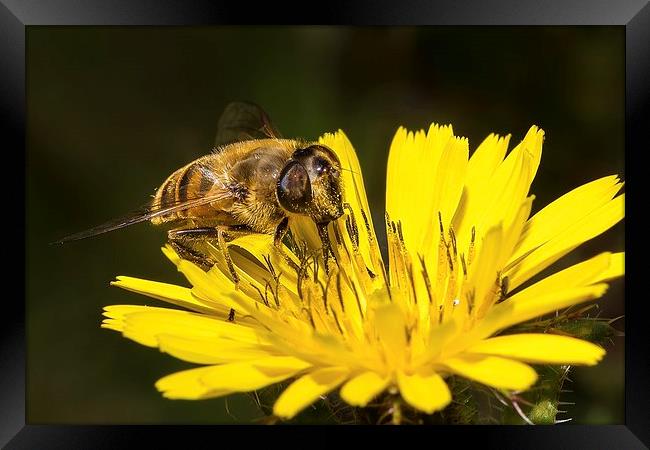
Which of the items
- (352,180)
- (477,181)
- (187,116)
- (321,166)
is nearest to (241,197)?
(321,166)

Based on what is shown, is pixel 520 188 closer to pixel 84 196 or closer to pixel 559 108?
pixel 559 108

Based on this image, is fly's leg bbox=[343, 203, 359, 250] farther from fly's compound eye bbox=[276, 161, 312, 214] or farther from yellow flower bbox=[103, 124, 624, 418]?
fly's compound eye bbox=[276, 161, 312, 214]

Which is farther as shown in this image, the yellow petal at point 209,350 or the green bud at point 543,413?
the green bud at point 543,413

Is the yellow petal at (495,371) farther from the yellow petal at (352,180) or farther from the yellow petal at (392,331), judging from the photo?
the yellow petal at (352,180)

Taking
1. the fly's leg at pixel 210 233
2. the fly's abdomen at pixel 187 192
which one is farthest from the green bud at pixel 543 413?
the fly's abdomen at pixel 187 192

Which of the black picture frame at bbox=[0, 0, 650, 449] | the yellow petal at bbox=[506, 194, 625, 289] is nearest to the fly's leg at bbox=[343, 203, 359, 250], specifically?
the yellow petal at bbox=[506, 194, 625, 289]
